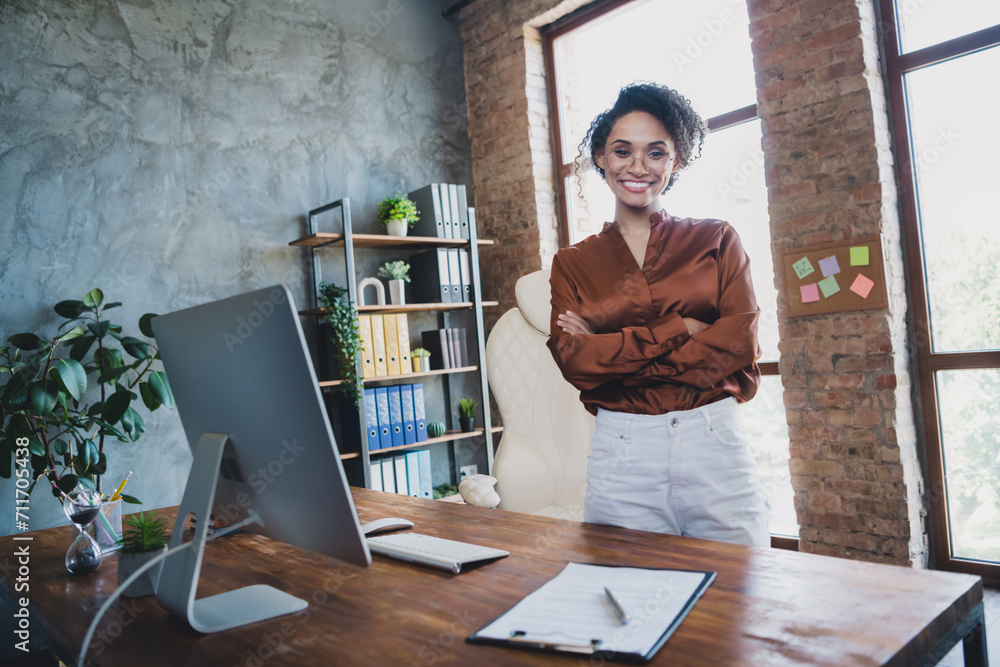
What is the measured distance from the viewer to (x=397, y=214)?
408 centimetres

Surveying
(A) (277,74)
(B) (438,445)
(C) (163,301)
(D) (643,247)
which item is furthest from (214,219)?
(D) (643,247)

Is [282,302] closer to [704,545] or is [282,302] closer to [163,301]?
[704,545]

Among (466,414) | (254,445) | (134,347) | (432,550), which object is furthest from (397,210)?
(254,445)

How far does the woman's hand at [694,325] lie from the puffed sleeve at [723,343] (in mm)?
37

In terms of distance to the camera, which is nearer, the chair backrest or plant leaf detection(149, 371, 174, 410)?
the chair backrest

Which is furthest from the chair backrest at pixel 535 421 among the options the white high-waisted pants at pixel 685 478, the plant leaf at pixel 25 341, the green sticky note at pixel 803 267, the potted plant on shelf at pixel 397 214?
the plant leaf at pixel 25 341

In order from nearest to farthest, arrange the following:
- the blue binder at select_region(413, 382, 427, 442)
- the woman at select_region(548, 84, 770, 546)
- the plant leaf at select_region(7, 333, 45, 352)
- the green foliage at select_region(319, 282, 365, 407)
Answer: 1. the woman at select_region(548, 84, 770, 546)
2. the plant leaf at select_region(7, 333, 45, 352)
3. the green foliage at select_region(319, 282, 365, 407)
4. the blue binder at select_region(413, 382, 427, 442)

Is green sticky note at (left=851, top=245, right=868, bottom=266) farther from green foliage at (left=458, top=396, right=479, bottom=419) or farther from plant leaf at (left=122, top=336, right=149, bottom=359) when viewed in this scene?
plant leaf at (left=122, top=336, right=149, bottom=359)

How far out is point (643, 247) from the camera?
1.79 metres

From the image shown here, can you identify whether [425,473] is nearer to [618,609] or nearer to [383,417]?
[383,417]

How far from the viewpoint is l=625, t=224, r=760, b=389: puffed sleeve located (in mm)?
1575

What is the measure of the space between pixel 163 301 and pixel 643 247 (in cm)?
267

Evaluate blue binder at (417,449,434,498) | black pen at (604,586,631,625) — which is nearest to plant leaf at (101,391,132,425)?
blue binder at (417,449,434,498)

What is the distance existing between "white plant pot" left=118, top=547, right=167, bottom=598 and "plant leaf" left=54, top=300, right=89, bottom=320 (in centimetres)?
218
